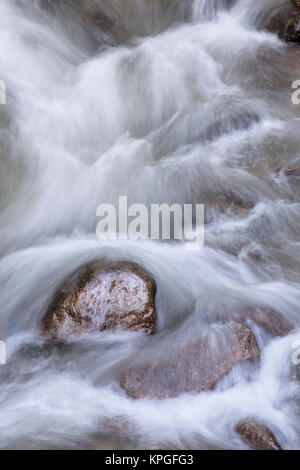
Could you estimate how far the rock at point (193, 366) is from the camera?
3.58m

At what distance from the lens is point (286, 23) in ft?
31.1

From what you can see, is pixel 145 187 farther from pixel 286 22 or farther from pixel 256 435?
pixel 286 22

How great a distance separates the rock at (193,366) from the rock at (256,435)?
1.32 feet

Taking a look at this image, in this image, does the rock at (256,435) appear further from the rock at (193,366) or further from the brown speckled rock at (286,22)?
the brown speckled rock at (286,22)

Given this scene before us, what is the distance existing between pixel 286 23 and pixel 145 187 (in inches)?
215

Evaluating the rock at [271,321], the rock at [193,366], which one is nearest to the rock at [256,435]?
the rock at [193,366]

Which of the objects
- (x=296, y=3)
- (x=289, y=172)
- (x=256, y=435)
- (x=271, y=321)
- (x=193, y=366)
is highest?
(x=296, y=3)

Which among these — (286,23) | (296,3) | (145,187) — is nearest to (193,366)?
(145,187)

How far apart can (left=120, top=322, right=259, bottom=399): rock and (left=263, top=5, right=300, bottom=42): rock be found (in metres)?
7.74

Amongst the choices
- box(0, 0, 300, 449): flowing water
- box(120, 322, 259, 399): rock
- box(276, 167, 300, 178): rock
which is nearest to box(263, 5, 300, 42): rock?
box(0, 0, 300, 449): flowing water

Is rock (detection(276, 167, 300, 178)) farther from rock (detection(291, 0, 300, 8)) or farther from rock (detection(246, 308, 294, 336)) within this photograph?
rock (detection(291, 0, 300, 8))

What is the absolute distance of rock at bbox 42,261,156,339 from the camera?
4.17m

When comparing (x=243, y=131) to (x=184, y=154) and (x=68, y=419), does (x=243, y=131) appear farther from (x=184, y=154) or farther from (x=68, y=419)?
(x=68, y=419)

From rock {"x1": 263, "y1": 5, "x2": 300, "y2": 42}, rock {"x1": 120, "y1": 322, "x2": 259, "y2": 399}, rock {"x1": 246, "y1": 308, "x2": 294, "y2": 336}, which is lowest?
rock {"x1": 120, "y1": 322, "x2": 259, "y2": 399}
